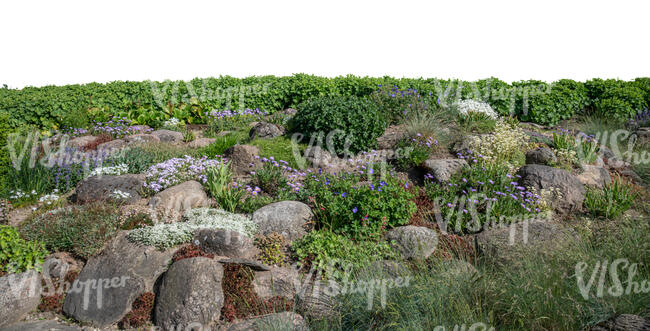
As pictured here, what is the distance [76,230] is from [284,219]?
3.20 metres

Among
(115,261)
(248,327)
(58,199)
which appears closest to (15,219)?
(58,199)

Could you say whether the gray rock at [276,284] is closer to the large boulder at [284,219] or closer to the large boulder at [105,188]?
the large boulder at [284,219]

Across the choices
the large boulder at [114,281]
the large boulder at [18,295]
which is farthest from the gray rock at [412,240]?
the large boulder at [18,295]

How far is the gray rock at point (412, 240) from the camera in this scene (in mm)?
7027

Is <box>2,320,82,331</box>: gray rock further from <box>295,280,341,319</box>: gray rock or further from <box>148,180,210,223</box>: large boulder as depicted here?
<box>295,280,341,319</box>: gray rock

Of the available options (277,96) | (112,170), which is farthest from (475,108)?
(112,170)

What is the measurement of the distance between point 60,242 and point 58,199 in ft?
7.75

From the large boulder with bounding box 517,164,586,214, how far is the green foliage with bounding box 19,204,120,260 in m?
7.63

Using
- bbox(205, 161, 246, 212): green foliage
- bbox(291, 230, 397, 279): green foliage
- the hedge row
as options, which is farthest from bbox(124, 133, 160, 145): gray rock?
bbox(291, 230, 397, 279): green foliage

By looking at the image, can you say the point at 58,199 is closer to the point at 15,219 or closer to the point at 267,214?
the point at 15,219

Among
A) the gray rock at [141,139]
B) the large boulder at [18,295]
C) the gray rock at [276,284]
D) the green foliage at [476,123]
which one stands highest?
the green foliage at [476,123]

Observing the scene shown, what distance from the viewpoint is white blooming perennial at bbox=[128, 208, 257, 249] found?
698 cm

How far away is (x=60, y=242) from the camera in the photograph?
7086mm

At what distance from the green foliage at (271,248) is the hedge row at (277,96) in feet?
26.3
